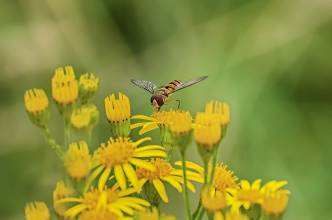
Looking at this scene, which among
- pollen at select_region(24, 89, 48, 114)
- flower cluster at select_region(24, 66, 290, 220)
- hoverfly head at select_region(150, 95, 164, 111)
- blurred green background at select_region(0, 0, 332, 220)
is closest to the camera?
flower cluster at select_region(24, 66, 290, 220)

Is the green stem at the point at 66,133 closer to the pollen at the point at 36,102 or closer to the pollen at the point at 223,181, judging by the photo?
the pollen at the point at 36,102

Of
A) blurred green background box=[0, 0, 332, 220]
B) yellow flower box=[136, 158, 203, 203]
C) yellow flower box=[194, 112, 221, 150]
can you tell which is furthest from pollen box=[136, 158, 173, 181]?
blurred green background box=[0, 0, 332, 220]

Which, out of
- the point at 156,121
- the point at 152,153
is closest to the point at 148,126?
the point at 156,121

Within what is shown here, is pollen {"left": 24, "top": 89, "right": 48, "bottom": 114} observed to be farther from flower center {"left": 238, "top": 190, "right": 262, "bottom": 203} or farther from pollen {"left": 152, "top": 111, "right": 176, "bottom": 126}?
flower center {"left": 238, "top": 190, "right": 262, "bottom": 203}

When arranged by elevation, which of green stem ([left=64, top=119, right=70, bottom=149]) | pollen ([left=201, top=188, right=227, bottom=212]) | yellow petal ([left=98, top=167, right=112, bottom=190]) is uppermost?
green stem ([left=64, top=119, right=70, bottom=149])

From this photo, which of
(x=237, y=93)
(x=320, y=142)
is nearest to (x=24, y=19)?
(x=237, y=93)

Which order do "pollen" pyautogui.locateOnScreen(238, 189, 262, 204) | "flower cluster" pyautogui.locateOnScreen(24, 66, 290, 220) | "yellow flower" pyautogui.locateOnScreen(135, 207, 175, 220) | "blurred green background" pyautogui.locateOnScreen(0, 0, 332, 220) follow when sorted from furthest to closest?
"blurred green background" pyautogui.locateOnScreen(0, 0, 332, 220) < "pollen" pyautogui.locateOnScreen(238, 189, 262, 204) < "flower cluster" pyautogui.locateOnScreen(24, 66, 290, 220) < "yellow flower" pyautogui.locateOnScreen(135, 207, 175, 220)

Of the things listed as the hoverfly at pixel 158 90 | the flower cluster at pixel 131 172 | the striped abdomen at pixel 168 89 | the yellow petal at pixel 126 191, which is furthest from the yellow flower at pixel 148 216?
the striped abdomen at pixel 168 89

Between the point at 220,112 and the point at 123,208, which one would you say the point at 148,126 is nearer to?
the point at 220,112
